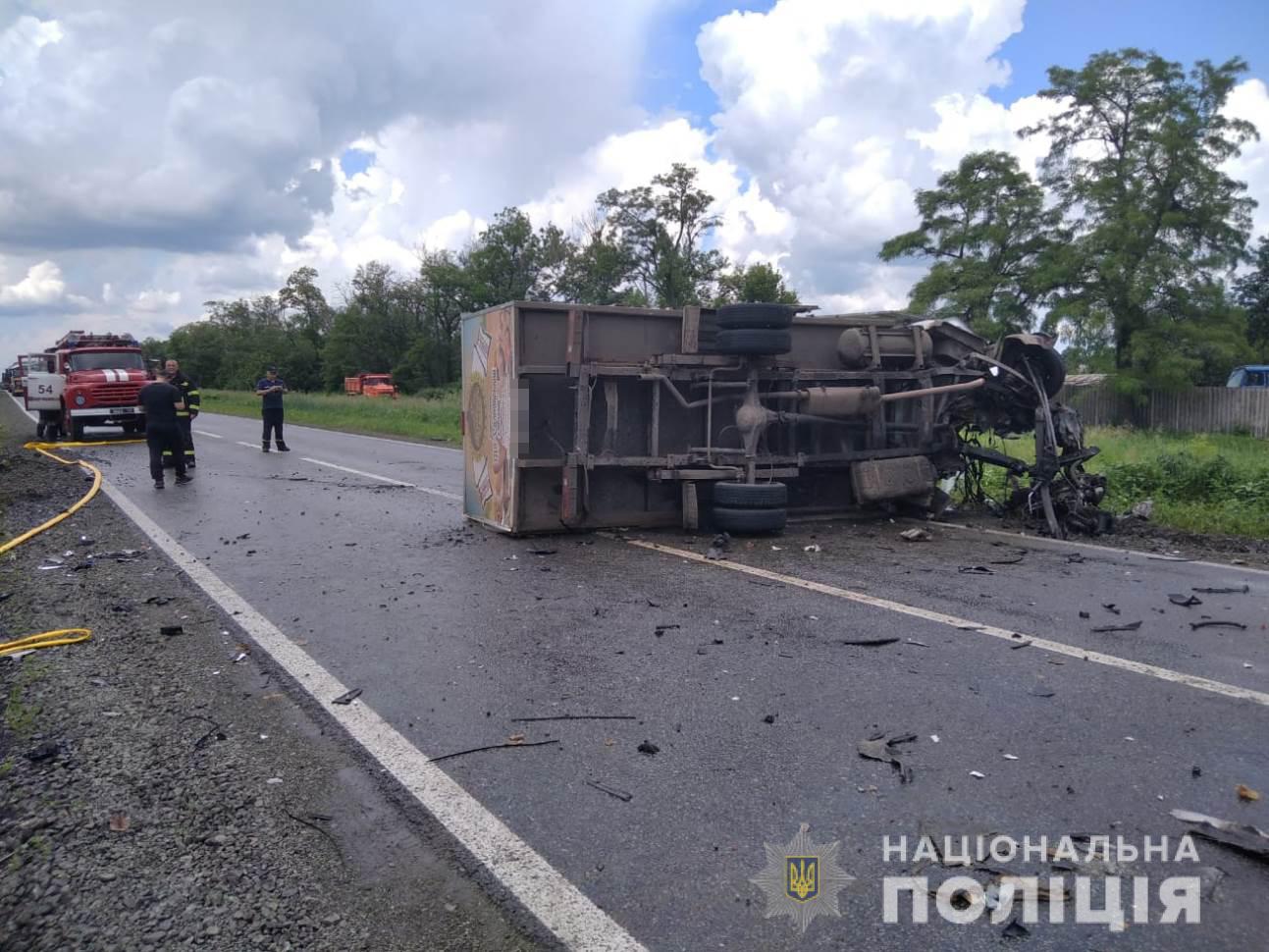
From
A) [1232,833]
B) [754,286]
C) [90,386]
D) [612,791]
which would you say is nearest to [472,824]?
[612,791]

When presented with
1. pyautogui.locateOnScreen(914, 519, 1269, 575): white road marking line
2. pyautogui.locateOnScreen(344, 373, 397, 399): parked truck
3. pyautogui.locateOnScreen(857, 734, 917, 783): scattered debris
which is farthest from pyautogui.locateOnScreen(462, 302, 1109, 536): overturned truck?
pyautogui.locateOnScreen(344, 373, 397, 399): parked truck

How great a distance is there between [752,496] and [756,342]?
1525mm

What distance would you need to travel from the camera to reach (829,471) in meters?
9.91

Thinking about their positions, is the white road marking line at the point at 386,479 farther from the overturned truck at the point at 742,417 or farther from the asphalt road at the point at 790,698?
the asphalt road at the point at 790,698

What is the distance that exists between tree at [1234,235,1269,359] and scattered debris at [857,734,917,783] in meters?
59.6

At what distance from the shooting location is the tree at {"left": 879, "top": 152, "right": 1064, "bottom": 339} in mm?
36906

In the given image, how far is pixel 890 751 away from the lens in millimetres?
3789

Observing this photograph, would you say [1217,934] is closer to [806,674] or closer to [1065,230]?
[806,674]

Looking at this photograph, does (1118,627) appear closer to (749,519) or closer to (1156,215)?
(749,519)

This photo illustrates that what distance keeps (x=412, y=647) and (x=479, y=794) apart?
2.03 m

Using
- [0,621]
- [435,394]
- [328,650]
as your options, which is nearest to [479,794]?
[328,650]

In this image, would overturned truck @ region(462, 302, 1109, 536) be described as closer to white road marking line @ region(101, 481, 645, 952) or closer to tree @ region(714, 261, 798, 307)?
white road marking line @ region(101, 481, 645, 952)

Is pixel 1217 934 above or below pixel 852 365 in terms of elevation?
below

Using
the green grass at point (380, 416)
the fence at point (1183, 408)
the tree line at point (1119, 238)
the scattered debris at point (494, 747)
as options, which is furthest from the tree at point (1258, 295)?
the scattered debris at point (494, 747)
